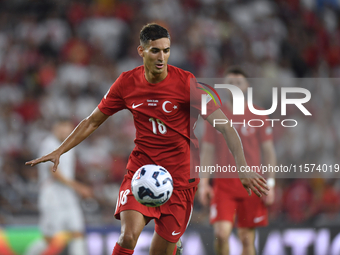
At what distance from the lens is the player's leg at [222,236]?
5305 mm

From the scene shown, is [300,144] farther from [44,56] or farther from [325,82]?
[44,56]

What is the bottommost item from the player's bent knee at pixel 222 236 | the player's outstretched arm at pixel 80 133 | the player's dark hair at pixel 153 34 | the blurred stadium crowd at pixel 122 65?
the player's bent knee at pixel 222 236

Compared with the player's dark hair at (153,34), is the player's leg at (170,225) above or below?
below

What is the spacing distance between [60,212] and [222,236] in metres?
2.74

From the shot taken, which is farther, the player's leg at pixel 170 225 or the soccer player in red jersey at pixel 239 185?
the soccer player in red jersey at pixel 239 185

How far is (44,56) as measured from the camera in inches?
427

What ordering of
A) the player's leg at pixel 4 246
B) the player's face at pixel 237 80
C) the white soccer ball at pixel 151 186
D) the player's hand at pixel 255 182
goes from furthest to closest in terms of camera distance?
the player's leg at pixel 4 246
the player's face at pixel 237 80
the white soccer ball at pixel 151 186
the player's hand at pixel 255 182

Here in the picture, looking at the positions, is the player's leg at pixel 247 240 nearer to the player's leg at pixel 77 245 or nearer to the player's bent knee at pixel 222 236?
the player's bent knee at pixel 222 236

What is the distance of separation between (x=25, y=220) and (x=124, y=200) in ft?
15.0

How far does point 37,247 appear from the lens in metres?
6.81

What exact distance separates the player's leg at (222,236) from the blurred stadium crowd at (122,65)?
2.77 meters

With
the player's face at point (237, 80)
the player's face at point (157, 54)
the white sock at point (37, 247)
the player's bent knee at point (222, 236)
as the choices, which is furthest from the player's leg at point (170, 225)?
the white sock at point (37, 247)

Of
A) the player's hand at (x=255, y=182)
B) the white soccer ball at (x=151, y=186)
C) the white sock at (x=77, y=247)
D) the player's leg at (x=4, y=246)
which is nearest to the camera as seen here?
the player's hand at (x=255, y=182)

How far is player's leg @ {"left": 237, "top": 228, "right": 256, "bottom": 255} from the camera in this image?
546 centimetres
